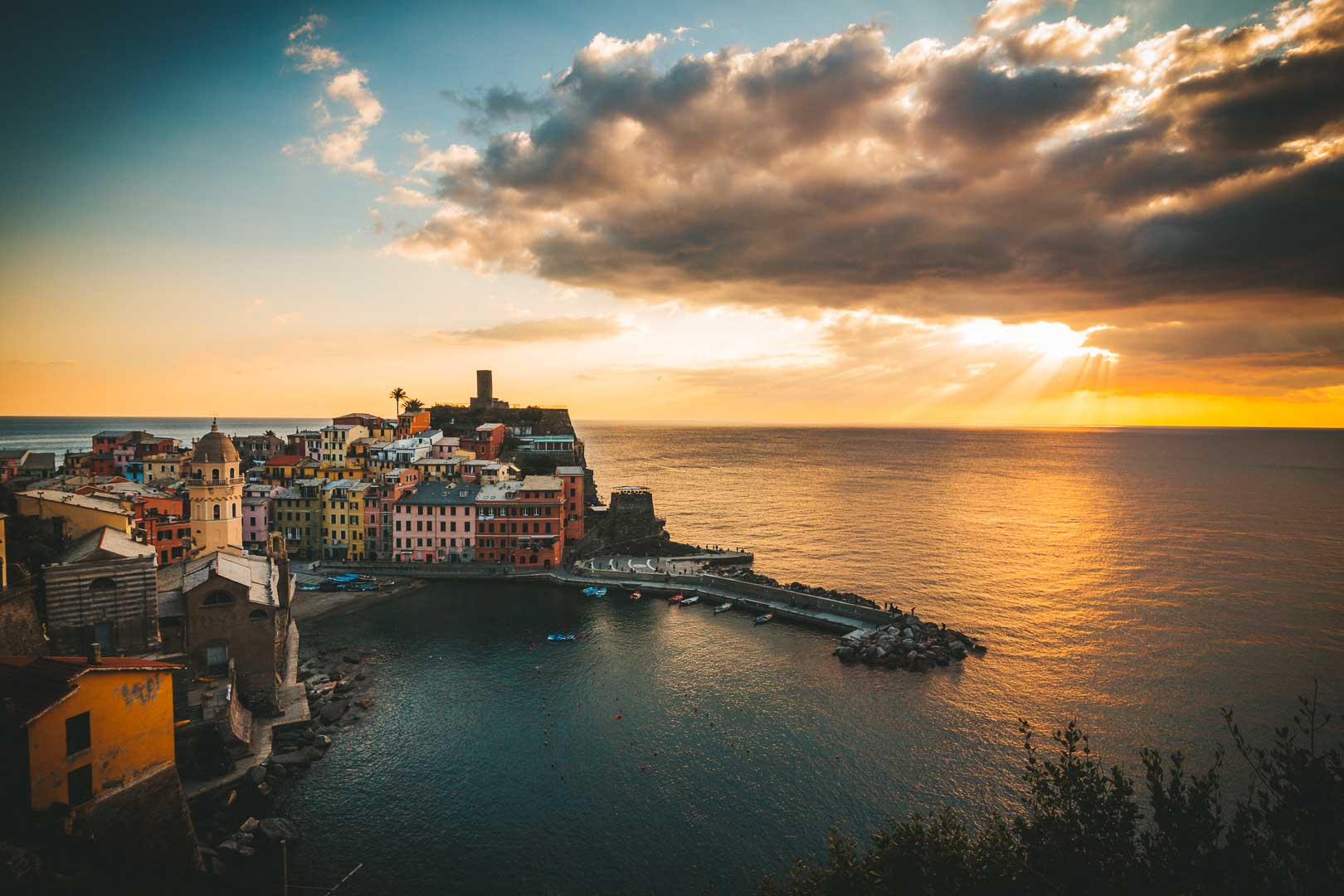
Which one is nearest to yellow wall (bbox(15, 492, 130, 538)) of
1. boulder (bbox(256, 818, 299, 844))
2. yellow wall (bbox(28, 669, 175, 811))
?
yellow wall (bbox(28, 669, 175, 811))

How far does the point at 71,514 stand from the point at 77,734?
33.1m

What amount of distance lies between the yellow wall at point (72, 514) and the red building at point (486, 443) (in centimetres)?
7203

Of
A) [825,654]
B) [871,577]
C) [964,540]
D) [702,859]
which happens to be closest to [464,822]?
[702,859]

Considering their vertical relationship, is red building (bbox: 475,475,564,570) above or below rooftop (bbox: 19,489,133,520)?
below

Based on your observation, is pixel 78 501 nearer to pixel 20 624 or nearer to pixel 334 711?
pixel 20 624

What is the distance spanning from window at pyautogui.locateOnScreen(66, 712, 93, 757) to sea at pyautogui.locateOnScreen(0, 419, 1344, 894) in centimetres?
1147

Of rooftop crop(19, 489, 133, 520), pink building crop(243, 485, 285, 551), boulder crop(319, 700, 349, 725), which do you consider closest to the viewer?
boulder crop(319, 700, 349, 725)

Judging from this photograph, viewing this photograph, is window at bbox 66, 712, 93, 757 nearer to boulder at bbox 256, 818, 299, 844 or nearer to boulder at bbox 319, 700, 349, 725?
boulder at bbox 256, 818, 299, 844

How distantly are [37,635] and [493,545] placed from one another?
53.3 meters

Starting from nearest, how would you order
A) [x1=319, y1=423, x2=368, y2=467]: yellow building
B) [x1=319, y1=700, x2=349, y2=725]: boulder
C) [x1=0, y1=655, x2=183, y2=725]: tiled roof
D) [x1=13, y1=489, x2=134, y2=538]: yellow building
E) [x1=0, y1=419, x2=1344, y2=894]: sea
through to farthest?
[x1=0, y1=655, x2=183, y2=725]: tiled roof
[x1=0, y1=419, x2=1344, y2=894]: sea
[x1=319, y1=700, x2=349, y2=725]: boulder
[x1=13, y1=489, x2=134, y2=538]: yellow building
[x1=319, y1=423, x2=368, y2=467]: yellow building

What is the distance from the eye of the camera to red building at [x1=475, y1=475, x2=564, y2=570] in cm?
8675

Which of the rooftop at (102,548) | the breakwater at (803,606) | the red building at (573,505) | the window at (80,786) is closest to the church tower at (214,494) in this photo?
the rooftop at (102,548)

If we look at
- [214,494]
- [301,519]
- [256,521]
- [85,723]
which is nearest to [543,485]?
[301,519]

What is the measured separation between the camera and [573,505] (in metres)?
94.2
